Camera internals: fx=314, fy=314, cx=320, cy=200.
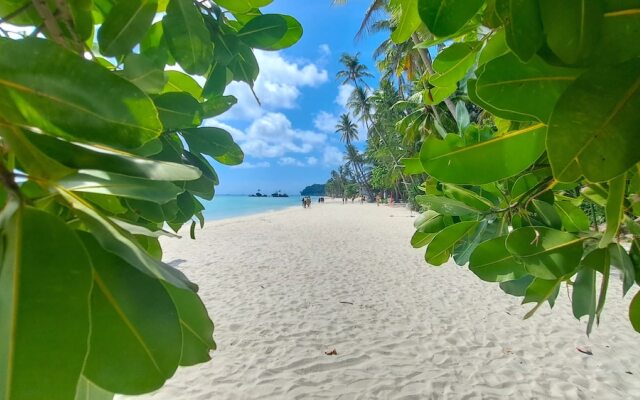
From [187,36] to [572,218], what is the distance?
954 mm

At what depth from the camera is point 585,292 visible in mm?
679

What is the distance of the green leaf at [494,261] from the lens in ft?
2.30

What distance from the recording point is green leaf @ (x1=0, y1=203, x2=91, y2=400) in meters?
0.24

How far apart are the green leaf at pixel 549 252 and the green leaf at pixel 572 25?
42 centimetres

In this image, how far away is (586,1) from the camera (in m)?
0.31

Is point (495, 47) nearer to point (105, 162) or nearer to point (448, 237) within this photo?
point (448, 237)

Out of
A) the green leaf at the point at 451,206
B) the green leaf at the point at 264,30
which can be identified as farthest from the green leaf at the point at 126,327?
the green leaf at the point at 451,206

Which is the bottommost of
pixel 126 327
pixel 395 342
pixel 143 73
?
pixel 395 342

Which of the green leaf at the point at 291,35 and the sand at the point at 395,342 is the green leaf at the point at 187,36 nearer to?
the green leaf at the point at 291,35

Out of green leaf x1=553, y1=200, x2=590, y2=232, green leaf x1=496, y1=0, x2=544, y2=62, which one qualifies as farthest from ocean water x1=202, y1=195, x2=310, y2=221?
green leaf x1=496, y1=0, x2=544, y2=62

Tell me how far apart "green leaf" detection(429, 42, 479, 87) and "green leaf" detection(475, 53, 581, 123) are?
0.31 meters

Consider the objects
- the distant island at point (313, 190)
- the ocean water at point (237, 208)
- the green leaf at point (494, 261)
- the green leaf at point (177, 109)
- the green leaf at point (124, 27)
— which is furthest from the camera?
the distant island at point (313, 190)

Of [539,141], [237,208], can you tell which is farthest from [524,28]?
[237,208]

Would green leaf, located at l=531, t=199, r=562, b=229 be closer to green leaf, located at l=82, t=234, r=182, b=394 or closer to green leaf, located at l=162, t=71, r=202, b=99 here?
green leaf, located at l=82, t=234, r=182, b=394
